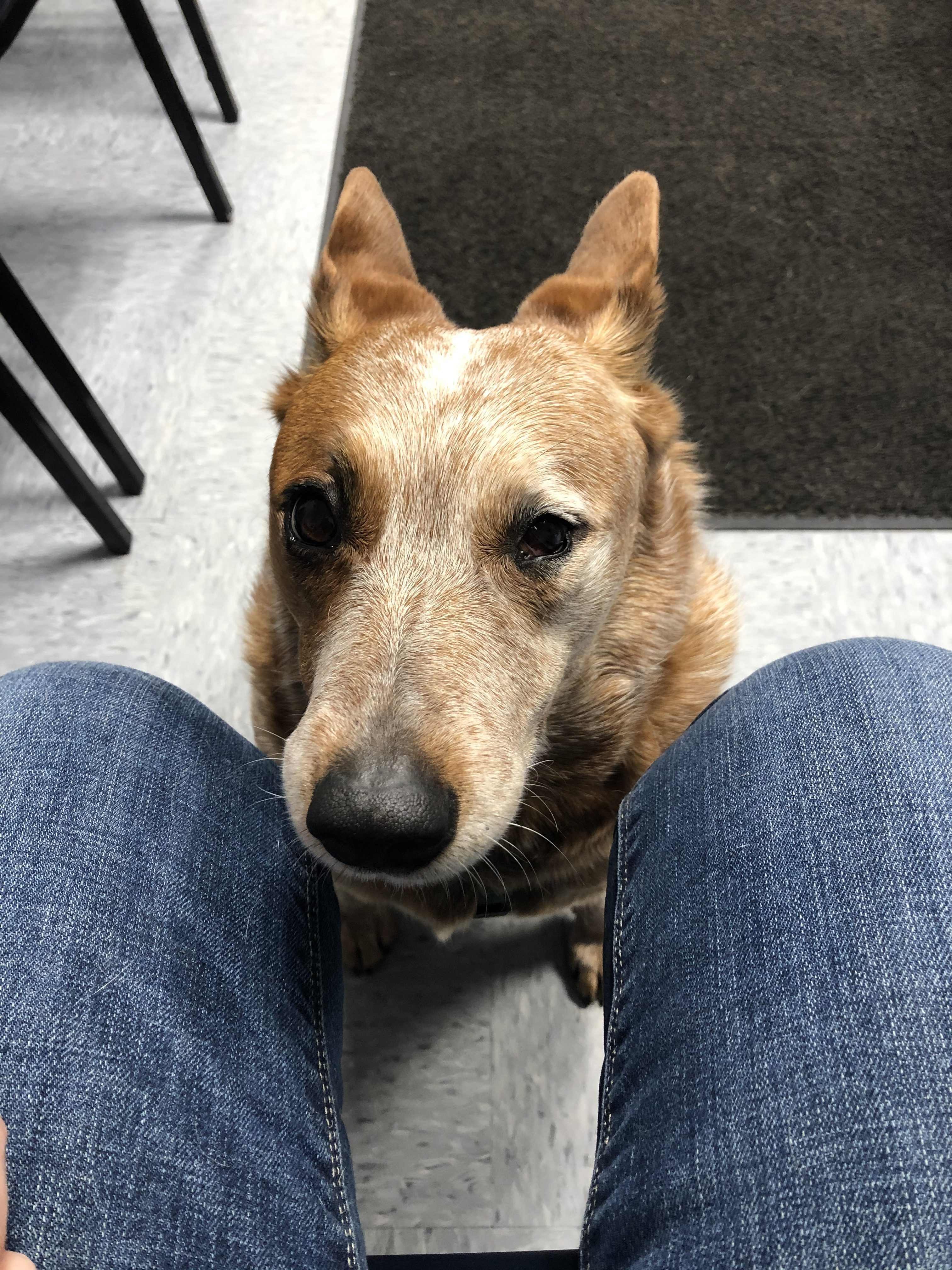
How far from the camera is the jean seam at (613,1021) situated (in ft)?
2.67

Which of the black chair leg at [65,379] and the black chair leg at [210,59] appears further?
the black chair leg at [210,59]

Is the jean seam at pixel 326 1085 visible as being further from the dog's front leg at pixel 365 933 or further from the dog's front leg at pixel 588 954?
the dog's front leg at pixel 588 954

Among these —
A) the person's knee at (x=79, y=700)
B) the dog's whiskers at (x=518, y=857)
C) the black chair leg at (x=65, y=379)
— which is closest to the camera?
the person's knee at (x=79, y=700)

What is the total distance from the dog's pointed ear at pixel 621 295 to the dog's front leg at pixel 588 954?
0.84 metres

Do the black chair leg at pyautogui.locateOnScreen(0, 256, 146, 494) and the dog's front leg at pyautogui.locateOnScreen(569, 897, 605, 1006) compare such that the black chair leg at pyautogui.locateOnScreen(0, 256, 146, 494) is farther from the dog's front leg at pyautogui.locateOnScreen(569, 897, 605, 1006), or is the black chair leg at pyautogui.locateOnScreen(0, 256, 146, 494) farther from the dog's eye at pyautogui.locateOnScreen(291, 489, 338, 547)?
the dog's front leg at pyautogui.locateOnScreen(569, 897, 605, 1006)

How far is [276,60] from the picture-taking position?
2.49m

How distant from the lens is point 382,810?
29.8 inches

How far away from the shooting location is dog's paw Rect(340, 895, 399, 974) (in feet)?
4.42

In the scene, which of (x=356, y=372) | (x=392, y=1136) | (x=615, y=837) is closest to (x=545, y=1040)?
(x=392, y=1136)

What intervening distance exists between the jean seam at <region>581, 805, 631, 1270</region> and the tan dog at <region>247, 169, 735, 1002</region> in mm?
115

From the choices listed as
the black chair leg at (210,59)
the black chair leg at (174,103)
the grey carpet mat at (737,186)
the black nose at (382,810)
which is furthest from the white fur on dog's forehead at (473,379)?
the black chair leg at (210,59)

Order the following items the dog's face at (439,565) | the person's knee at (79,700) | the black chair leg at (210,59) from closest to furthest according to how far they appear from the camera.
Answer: the dog's face at (439,565)
the person's knee at (79,700)
the black chair leg at (210,59)

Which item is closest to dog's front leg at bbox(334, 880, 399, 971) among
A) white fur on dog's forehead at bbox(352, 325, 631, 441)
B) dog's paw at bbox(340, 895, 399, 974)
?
dog's paw at bbox(340, 895, 399, 974)

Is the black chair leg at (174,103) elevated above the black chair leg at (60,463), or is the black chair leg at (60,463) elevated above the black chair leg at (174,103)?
the black chair leg at (174,103)
